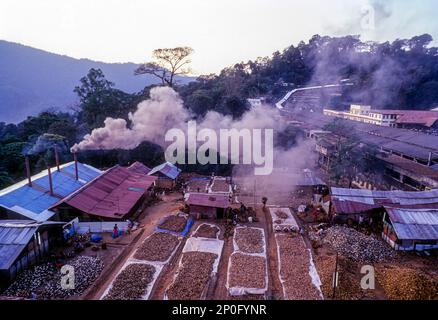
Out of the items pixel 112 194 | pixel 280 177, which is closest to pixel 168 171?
pixel 112 194

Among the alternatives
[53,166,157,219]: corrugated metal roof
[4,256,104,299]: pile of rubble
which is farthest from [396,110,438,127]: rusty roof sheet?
[4,256,104,299]: pile of rubble

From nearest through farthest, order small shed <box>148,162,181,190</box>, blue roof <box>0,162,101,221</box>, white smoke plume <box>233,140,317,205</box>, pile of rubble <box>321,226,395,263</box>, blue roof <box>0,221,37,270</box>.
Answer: blue roof <box>0,221,37,270</box>, pile of rubble <box>321,226,395,263</box>, blue roof <box>0,162,101,221</box>, white smoke plume <box>233,140,317,205</box>, small shed <box>148,162,181,190</box>

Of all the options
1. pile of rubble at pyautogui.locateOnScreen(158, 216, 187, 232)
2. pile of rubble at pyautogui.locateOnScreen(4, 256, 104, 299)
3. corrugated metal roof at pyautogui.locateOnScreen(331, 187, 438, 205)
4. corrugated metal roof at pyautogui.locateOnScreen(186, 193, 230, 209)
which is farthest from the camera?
corrugated metal roof at pyautogui.locateOnScreen(186, 193, 230, 209)

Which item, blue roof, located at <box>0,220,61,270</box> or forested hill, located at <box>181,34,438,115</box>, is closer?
blue roof, located at <box>0,220,61,270</box>

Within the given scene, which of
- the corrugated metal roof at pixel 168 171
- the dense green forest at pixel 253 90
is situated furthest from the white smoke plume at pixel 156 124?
the corrugated metal roof at pixel 168 171

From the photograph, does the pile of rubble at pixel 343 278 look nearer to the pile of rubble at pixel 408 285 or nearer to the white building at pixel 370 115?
the pile of rubble at pixel 408 285

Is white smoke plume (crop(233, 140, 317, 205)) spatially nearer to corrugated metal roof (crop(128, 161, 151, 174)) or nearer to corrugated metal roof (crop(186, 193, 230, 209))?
corrugated metal roof (crop(186, 193, 230, 209))
